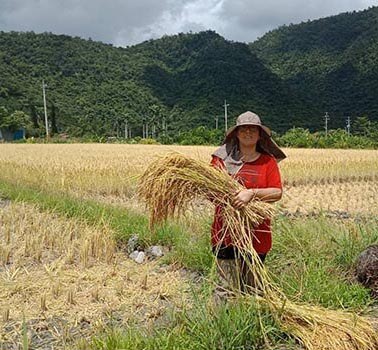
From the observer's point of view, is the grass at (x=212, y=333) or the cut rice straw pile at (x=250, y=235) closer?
the grass at (x=212, y=333)

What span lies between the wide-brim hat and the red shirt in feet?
0.32

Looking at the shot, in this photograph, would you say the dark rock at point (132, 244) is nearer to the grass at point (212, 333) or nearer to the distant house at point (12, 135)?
the grass at point (212, 333)

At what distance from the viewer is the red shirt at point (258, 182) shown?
3.15 metres

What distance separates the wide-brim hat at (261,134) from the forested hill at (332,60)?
5535 cm

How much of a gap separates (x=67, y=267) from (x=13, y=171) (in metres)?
7.68

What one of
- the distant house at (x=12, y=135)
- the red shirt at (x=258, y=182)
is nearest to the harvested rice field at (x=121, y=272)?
the red shirt at (x=258, y=182)

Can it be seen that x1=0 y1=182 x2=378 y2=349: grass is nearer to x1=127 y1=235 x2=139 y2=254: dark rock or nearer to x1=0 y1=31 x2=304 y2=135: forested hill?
x1=127 y1=235 x2=139 y2=254: dark rock

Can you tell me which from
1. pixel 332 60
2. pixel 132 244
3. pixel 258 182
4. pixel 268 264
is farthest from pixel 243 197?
pixel 332 60

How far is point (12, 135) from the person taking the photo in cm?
4869

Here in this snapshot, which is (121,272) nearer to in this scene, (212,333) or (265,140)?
(212,333)

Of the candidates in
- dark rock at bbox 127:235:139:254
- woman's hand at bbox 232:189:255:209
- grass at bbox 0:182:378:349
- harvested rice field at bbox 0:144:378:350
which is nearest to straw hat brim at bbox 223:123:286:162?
harvested rice field at bbox 0:144:378:350

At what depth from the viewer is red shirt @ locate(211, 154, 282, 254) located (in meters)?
3.15

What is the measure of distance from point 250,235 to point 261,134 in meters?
0.70

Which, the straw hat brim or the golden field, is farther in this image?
the golden field
